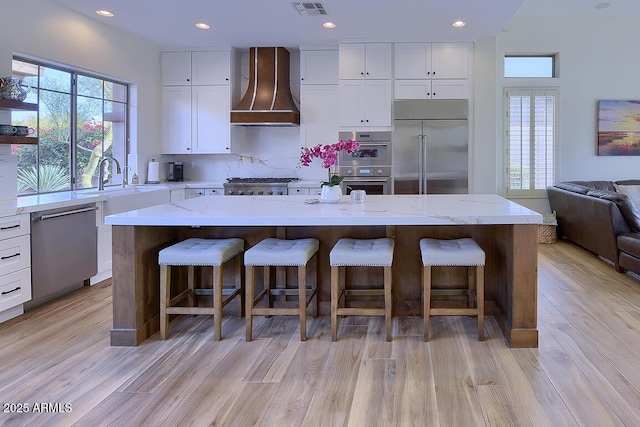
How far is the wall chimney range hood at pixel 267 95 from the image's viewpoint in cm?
604

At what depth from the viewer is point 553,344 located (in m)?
2.99

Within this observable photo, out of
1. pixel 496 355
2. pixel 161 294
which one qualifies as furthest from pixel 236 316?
pixel 496 355

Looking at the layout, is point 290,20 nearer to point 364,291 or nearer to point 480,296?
point 364,291

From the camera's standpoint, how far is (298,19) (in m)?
5.05

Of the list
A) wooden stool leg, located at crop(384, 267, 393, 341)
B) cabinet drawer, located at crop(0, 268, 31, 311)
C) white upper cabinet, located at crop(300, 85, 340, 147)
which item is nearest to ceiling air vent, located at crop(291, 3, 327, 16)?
white upper cabinet, located at crop(300, 85, 340, 147)

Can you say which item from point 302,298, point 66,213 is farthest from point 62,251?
point 302,298

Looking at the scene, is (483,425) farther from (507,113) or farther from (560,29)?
(560,29)

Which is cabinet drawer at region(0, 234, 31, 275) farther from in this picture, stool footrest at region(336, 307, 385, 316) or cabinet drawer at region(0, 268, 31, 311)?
stool footrest at region(336, 307, 385, 316)

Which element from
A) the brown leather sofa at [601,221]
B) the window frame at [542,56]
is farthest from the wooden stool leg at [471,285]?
the window frame at [542,56]

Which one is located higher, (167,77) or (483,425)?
(167,77)

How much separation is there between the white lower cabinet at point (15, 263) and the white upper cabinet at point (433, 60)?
4.34m

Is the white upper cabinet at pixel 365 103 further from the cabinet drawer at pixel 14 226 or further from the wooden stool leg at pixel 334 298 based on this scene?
the cabinet drawer at pixel 14 226

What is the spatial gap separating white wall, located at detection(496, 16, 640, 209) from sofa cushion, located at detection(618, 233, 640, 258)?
234 centimetres

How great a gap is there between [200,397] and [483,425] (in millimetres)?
1252
